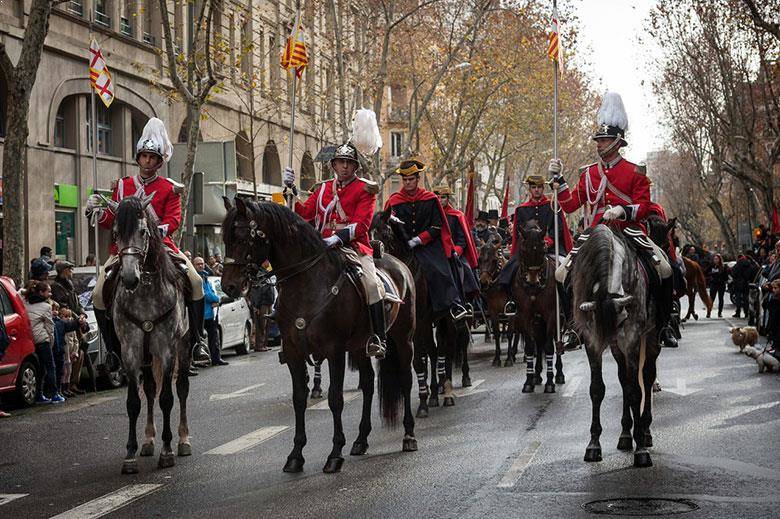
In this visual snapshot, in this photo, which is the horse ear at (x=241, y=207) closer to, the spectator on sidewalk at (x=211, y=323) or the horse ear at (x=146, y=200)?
the horse ear at (x=146, y=200)

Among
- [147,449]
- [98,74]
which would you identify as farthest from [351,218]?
[98,74]

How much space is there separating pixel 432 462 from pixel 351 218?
2.32 metres

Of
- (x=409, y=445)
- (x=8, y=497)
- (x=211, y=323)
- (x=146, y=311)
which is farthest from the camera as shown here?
(x=211, y=323)

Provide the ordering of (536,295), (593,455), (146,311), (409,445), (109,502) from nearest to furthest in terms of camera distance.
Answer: (109,502) < (593,455) < (146,311) < (409,445) < (536,295)

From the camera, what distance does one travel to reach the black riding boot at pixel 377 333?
10844 millimetres

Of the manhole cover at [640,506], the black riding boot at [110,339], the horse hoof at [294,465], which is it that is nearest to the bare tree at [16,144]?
the black riding boot at [110,339]

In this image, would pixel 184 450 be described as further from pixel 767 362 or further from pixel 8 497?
pixel 767 362

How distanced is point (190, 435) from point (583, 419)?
4039 mm

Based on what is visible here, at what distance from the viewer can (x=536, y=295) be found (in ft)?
55.4

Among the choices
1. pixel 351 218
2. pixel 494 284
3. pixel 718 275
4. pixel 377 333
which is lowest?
pixel 377 333

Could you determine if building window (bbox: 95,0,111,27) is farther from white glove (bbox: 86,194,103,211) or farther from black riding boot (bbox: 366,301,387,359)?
black riding boot (bbox: 366,301,387,359)

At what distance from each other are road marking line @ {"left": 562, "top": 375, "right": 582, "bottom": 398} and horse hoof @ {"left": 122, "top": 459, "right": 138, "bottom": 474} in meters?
6.42

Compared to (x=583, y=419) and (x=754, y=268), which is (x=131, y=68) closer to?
(x=754, y=268)

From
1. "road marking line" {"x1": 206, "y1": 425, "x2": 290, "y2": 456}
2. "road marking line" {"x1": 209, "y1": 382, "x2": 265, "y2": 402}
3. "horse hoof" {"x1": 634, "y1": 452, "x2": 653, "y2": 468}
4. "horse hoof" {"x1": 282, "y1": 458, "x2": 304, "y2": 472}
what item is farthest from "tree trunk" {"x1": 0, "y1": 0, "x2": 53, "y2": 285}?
"horse hoof" {"x1": 634, "y1": 452, "x2": 653, "y2": 468}
